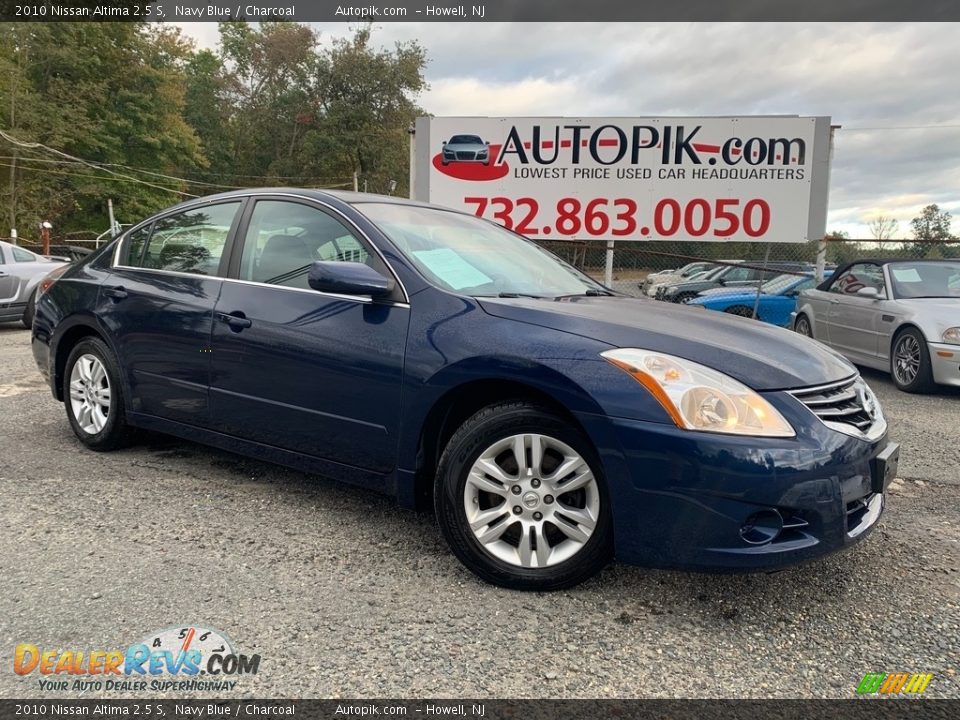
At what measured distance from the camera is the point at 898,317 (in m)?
7.07

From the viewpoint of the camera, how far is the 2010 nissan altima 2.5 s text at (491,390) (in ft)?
7.65

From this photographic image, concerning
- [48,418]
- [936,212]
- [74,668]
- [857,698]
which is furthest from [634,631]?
[936,212]

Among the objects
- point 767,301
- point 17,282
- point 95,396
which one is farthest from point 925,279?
point 17,282


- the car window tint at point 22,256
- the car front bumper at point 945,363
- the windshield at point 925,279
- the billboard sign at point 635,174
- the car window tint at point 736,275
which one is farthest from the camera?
the car window tint at point 736,275

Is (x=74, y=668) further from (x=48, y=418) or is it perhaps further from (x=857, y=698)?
(x=48, y=418)

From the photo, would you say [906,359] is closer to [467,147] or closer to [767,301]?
[767,301]

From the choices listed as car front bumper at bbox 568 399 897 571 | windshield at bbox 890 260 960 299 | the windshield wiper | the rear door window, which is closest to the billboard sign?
windshield at bbox 890 260 960 299

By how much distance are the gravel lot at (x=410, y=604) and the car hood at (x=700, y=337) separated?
826 mm

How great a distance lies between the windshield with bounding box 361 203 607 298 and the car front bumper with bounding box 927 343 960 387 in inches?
171

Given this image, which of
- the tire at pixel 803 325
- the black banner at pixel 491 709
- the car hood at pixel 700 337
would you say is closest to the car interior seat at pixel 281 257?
the car hood at pixel 700 337

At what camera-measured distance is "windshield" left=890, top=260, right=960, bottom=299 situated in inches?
283

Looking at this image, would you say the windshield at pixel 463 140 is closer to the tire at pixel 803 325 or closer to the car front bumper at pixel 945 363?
the tire at pixel 803 325

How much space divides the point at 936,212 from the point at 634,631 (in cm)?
6182

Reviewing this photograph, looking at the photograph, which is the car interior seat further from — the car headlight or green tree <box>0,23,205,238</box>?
green tree <box>0,23,205,238</box>
